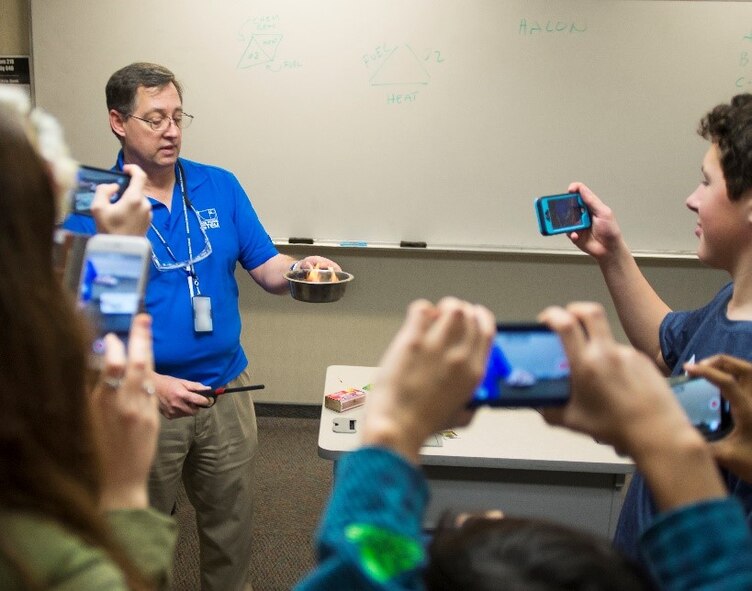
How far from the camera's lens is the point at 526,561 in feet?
1.75

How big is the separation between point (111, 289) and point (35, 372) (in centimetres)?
25

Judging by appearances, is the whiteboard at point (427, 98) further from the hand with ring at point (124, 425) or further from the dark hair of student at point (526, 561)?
the dark hair of student at point (526, 561)

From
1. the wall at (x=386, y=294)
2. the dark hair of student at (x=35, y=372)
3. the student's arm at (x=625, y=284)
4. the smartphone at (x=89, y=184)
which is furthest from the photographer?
the wall at (x=386, y=294)

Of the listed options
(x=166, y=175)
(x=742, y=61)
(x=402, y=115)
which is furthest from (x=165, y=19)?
(x=742, y=61)

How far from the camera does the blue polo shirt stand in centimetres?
192

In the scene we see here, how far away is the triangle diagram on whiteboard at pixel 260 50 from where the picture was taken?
307cm

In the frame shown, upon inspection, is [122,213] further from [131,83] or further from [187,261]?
[131,83]

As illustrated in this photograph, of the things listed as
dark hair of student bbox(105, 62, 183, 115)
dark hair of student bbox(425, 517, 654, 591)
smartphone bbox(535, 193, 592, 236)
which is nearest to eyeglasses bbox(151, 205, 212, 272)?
dark hair of student bbox(105, 62, 183, 115)

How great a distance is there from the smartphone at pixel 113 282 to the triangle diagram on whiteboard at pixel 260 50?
96.3 inches

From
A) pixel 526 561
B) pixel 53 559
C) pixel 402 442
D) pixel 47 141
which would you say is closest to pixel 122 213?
pixel 47 141

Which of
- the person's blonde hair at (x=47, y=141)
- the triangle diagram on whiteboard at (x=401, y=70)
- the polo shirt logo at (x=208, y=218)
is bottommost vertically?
the polo shirt logo at (x=208, y=218)

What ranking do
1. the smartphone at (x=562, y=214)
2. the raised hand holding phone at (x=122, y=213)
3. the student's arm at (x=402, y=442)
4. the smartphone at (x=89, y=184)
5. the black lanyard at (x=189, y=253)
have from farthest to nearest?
the black lanyard at (x=189, y=253) < the smartphone at (x=562, y=214) < the smartphone at (x=89, y=184) < the raised hand holding phone at (x=122, y=213) < the student's arm at (x=402, y=442)

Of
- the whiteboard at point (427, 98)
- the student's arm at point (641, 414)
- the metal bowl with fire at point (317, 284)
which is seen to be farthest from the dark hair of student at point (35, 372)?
the whiteboard at point (427, 98)

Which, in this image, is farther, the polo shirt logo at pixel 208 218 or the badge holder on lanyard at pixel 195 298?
the polo shirt logo at pixel 208 218
